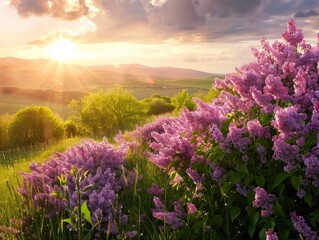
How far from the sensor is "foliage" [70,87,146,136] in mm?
26359

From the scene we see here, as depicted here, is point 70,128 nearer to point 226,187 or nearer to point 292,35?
point 292,35

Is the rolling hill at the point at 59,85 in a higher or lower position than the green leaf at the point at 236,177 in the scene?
lower

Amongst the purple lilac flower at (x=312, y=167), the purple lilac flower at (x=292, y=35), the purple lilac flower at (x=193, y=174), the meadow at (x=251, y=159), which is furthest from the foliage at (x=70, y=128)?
the purple lilac flower at (x=312, y=167)

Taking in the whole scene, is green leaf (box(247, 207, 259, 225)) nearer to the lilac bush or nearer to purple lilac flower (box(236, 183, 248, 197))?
the lilac bush

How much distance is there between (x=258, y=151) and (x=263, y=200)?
18.5 inches

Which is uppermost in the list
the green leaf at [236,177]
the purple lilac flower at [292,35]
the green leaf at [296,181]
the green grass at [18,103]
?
the purple lilac flower at [292,35]

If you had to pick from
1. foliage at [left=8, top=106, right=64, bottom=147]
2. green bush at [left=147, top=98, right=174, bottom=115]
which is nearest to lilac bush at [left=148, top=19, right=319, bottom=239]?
foliage at [left=8, top=106, right=64, bottom=147]

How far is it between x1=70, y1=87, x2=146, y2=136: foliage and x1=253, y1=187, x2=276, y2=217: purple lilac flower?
71.8 ft

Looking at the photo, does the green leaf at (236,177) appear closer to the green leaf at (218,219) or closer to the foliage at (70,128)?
the green leaf at (218,219)

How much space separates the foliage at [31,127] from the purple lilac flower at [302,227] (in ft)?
91.6

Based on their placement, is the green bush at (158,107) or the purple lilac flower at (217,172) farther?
the green bush at (158,107)

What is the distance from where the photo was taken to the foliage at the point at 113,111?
26359 mm

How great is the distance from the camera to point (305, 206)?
425 cm

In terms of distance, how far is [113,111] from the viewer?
2672cm
